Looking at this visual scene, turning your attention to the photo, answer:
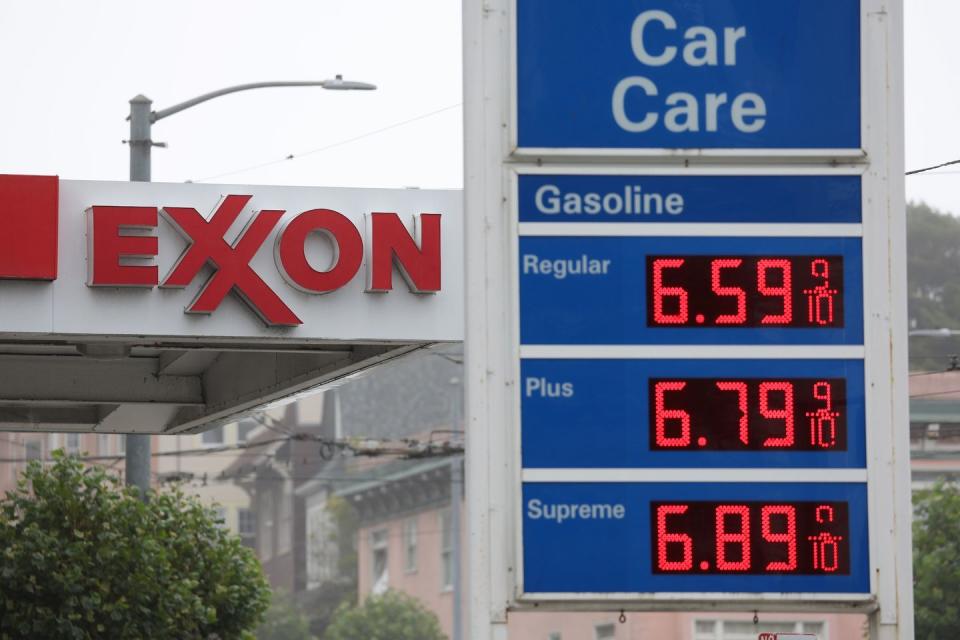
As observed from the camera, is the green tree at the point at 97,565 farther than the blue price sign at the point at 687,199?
Yes

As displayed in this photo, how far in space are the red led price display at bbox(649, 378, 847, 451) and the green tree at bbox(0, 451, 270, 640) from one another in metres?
14.4

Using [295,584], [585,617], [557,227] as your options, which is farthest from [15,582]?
[295,584]

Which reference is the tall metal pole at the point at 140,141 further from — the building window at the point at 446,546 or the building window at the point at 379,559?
the building window at the point at 379,559

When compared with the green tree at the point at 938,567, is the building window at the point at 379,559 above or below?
below

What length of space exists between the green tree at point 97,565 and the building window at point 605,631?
104ft

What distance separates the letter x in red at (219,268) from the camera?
17078mm

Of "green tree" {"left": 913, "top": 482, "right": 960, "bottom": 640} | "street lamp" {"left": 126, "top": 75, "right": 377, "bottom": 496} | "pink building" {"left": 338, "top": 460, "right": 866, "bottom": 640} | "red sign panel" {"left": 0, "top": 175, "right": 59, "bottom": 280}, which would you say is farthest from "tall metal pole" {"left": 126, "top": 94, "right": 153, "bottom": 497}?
"pink building" {"left": 338, "top": 460, "right": 866, "bottom": 640}

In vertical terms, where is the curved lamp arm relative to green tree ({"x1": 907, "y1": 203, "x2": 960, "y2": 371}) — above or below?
below

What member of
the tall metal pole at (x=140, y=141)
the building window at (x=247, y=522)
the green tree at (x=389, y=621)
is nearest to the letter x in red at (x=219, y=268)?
the tall metal pole at (x=140, y=141)

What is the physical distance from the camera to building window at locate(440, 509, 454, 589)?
7644cm

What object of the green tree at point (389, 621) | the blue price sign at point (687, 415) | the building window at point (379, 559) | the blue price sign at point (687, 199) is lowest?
the green tree at point (389, 621)

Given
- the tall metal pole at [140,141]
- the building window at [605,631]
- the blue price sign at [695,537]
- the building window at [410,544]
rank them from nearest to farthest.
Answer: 1. the blue price sign at [695,537]
2. the tall metal pole at [140,141]
3. the building window at [605,631]
4. the building window at [410,544]

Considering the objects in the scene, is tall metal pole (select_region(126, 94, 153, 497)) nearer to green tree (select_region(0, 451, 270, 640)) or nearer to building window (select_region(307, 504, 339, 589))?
green tree (select_region(0, 451, 270, 640))

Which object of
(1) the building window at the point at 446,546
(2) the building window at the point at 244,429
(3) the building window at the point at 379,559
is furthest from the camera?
(2) the building window at the point at 244,429
